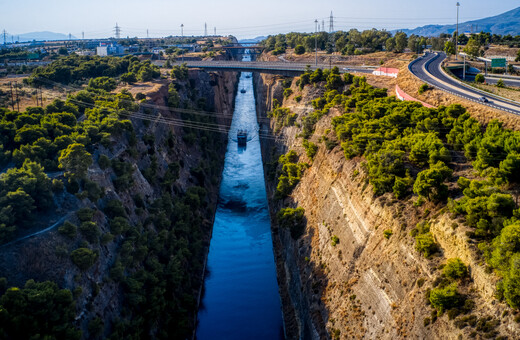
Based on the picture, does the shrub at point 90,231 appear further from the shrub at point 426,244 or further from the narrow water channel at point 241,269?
the shrub at point 426,244

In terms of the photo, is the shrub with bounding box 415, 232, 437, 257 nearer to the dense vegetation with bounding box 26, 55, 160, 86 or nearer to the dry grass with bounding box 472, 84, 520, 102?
the dry grass with bounding box 472, 84, 520, 102

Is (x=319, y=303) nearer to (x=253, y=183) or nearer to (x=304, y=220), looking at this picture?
(x=304, y=220)

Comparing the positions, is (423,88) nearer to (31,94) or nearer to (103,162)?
(103,162)

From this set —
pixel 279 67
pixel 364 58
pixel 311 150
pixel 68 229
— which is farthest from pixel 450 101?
pixel 364 58

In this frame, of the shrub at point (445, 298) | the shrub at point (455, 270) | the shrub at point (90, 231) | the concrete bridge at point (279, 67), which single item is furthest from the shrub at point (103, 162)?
the concrete bridge at point (279, 67)

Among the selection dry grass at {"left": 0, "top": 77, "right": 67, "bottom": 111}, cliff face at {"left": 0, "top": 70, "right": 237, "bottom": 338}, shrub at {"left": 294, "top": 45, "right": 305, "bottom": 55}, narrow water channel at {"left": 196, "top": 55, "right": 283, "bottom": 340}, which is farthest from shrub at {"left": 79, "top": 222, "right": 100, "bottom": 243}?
shrub at {"left": 294, "top": 45, "right": 305, "bottom": 55}

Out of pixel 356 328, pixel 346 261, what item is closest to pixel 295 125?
pixel 346 261
